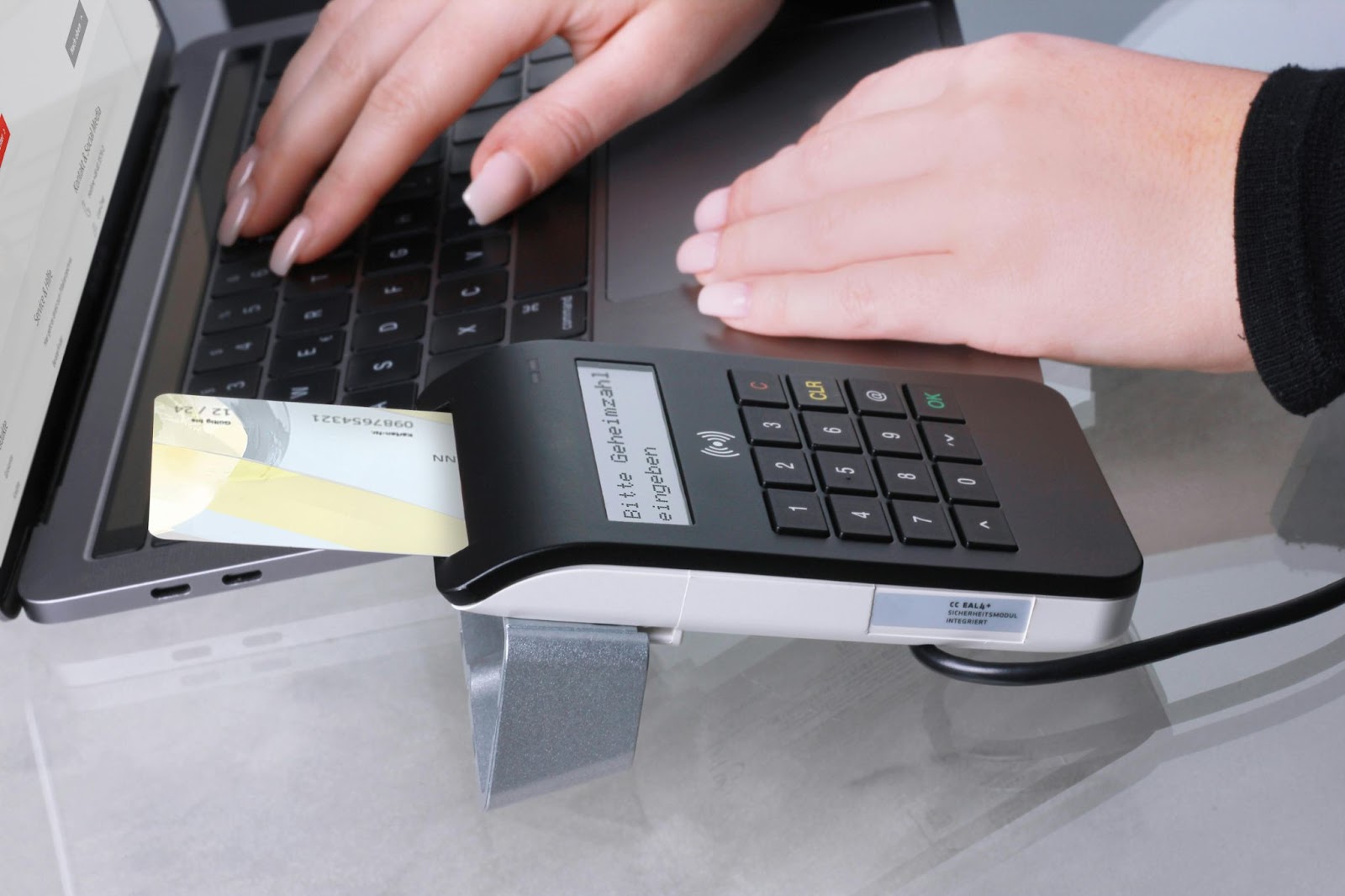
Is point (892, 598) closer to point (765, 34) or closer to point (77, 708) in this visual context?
point (77, 708)

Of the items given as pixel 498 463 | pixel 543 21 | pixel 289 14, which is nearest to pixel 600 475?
pixel 498 463

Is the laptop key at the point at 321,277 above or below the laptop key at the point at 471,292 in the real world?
below

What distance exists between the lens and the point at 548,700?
35 centimetres

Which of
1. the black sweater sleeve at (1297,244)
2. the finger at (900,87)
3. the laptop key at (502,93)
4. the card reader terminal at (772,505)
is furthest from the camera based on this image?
the laptop key at (502,93)

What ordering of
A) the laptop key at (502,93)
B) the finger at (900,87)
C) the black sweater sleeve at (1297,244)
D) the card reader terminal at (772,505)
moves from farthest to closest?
the laptop key at (502,93)
the finger at (900,87)
the black sweater sleeve at (1297,244)
the card reader terminal at (772,505)

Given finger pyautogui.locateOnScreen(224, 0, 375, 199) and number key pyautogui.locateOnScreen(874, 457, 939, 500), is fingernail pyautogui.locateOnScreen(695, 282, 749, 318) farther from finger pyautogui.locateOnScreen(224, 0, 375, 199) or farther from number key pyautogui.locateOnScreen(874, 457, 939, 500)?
finger pyautogui.locateOnScreen(224, 0, 375, 199)

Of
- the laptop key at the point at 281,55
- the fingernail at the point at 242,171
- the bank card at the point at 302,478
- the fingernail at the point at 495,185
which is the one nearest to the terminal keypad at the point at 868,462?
the bank card at the point at 302,478

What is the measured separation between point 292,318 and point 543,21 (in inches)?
8.4

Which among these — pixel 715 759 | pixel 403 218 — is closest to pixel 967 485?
pixel 715 759

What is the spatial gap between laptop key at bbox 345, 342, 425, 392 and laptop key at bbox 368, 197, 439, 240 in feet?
0.32

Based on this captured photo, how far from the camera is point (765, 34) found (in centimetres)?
66

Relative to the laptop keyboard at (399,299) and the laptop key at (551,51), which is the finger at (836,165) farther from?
the laptop key at (551,51)

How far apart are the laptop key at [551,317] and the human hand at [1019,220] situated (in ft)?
0.18

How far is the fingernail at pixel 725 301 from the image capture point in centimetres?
50
